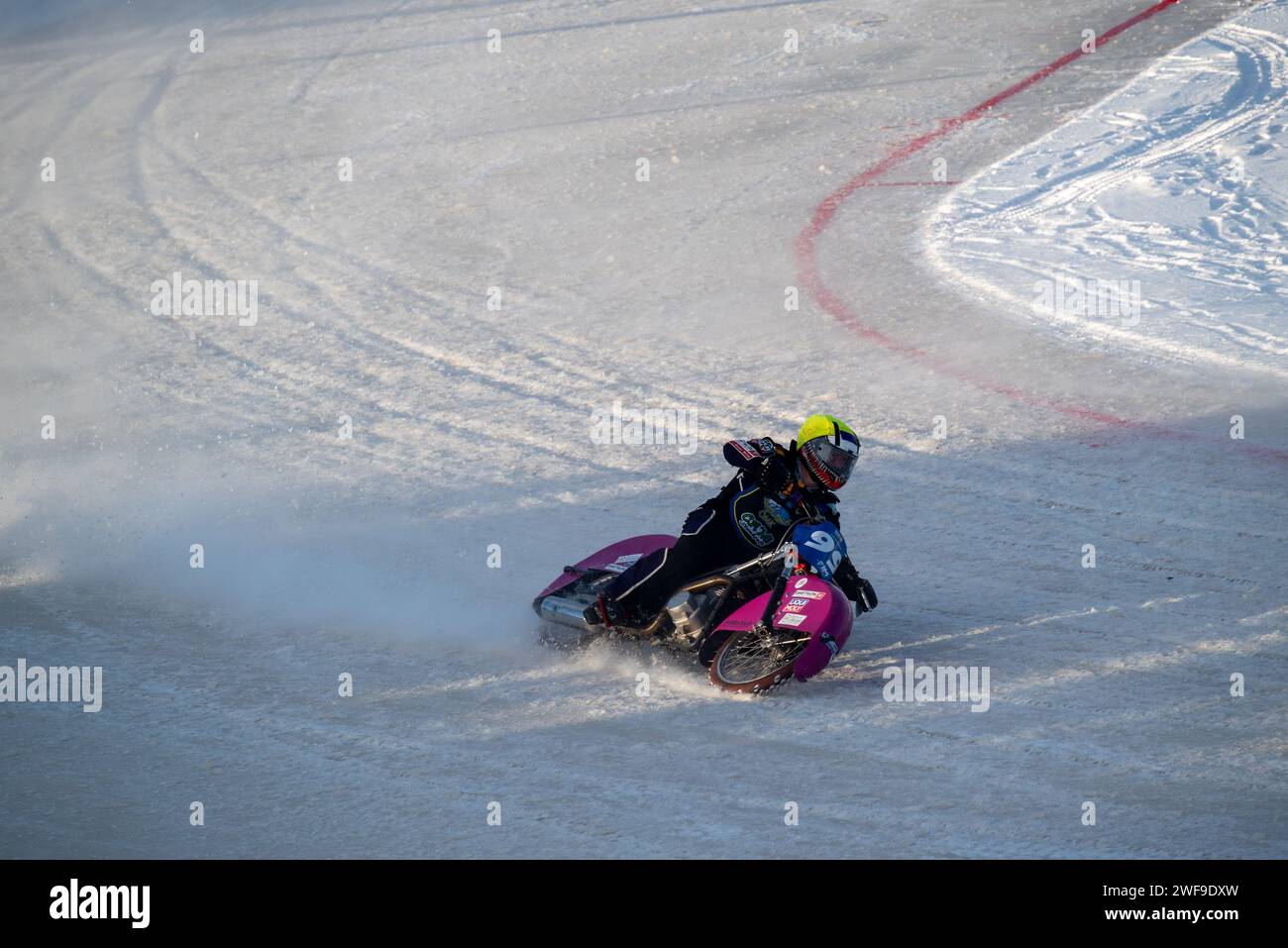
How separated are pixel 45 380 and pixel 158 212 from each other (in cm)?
523

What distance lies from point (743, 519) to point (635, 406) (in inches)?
170

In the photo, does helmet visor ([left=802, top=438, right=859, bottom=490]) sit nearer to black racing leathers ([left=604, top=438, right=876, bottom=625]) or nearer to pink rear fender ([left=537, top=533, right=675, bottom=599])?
black racing leathers ([left=604, top=438, right=876, bottom=625])

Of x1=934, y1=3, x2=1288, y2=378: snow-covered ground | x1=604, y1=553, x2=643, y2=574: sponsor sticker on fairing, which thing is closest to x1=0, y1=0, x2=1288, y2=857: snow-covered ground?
x1=934, y1=3, x2=1288, y2=378: snow-covered ground

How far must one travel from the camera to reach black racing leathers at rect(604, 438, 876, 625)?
7.71 m

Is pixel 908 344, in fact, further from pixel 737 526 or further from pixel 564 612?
pixel 564 612

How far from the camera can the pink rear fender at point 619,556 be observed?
842 cm

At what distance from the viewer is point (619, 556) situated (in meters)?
8.57

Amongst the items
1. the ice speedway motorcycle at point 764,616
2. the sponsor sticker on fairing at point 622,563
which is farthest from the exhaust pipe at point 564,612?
the sponsor sticker on fairing at point 622,563

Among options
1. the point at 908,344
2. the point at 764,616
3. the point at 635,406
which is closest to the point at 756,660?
the point at 764,616

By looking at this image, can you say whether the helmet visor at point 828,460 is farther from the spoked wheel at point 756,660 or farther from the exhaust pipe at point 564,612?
the exhaust pipe at point 564,612

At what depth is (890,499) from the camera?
32.8ft
